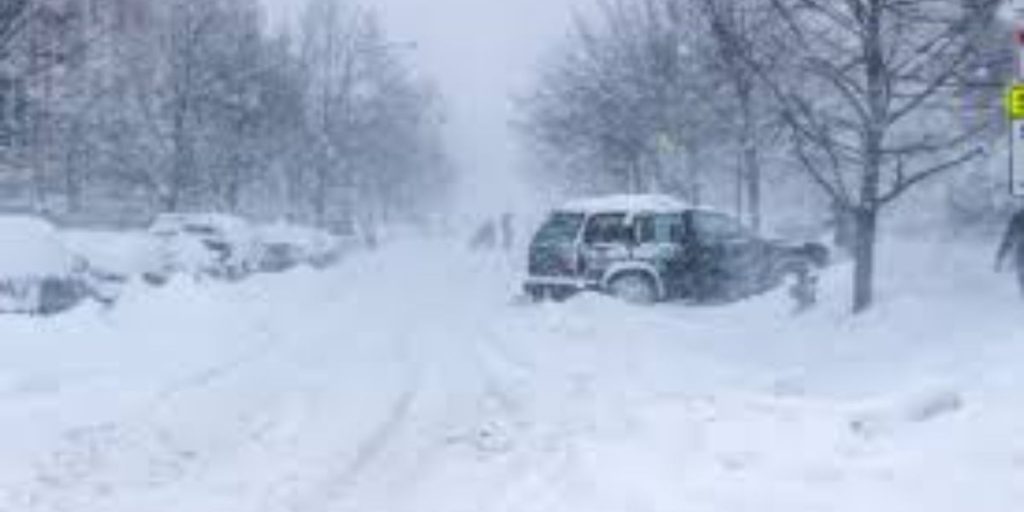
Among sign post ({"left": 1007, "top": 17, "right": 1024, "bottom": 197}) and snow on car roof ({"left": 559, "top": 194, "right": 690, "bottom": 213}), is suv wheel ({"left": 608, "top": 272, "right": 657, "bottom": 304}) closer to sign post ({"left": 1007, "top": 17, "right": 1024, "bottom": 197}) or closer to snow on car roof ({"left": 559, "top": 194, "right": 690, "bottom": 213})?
snow on car roof ({"left": 559, "top": 194, "right": 690, "bottom": 213})

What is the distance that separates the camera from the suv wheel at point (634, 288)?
2327 centimetres

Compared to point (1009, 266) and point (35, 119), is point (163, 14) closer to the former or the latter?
Result: point (35, 119)

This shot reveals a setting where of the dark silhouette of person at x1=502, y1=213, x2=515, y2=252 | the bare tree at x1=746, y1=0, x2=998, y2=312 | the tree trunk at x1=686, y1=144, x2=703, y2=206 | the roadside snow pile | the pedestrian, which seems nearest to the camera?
the bare tree at x1=746, y1=0, x2=998, y2=312

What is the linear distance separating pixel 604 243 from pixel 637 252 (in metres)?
0.56

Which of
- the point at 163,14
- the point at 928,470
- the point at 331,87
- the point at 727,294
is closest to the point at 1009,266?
the point at 727,294

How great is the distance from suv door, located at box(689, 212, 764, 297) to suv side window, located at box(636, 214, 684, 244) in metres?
0.20

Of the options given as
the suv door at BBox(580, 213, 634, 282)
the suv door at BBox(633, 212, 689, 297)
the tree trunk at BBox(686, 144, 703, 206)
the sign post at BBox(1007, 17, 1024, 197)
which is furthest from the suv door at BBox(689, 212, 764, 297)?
the sign post at BBox(1007, 17, 1024, 197)

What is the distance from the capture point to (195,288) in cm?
2422

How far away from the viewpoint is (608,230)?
77.8 feet

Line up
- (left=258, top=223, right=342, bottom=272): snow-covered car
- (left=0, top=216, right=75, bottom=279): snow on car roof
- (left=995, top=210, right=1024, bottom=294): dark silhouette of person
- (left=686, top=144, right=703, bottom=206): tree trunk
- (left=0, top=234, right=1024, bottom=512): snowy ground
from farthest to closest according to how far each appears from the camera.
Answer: (left=258, top=223, right=342, bottom=272): snow-covered car → (left=686, top=144, right=703, bottom=206): tree trunk → (left=0, top=216, right=75, bottom=279): snow on car roof → (left=995, top=210, right=1024, bottom=294): dark silhouette of person → (left=0, top=234, right=1024, bottom=512): snowy ground

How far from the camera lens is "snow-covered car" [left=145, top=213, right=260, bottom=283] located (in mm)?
30562

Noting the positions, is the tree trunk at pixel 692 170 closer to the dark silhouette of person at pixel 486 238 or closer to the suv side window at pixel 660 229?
the suv side window at pixel 660 229

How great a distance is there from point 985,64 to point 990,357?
686 cm

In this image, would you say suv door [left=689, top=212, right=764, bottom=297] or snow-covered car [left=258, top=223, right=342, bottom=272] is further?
snow-covered car [left=258, top=223, right=342, bottom=272]
